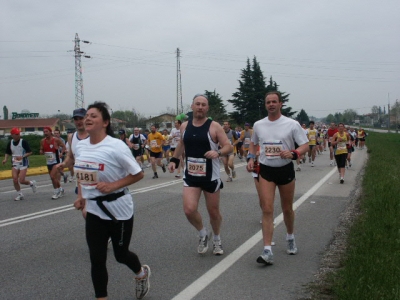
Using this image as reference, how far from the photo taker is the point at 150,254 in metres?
6.54

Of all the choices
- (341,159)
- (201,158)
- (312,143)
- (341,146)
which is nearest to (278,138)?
(201,158)

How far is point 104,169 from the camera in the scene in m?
4.32

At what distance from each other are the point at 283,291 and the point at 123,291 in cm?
159

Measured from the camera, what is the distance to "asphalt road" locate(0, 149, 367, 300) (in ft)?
16.8

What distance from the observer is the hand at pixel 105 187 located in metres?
4.24

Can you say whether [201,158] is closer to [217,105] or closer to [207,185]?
[207,185]

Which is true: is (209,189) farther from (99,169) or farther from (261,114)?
(261,114)

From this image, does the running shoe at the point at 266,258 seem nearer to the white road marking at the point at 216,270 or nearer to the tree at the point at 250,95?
the white road marking at the point at 216,270

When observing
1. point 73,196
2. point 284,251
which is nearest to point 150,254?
point 284,251

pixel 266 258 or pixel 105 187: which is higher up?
pixel 105 187

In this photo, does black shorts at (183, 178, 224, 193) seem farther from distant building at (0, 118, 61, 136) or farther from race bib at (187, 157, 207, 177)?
distant building at (0, 118, 61, 136)

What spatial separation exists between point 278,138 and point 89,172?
2.58m

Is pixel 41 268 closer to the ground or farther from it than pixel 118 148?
closer to the ground

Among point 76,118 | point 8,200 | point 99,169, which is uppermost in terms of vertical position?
point 76,118
